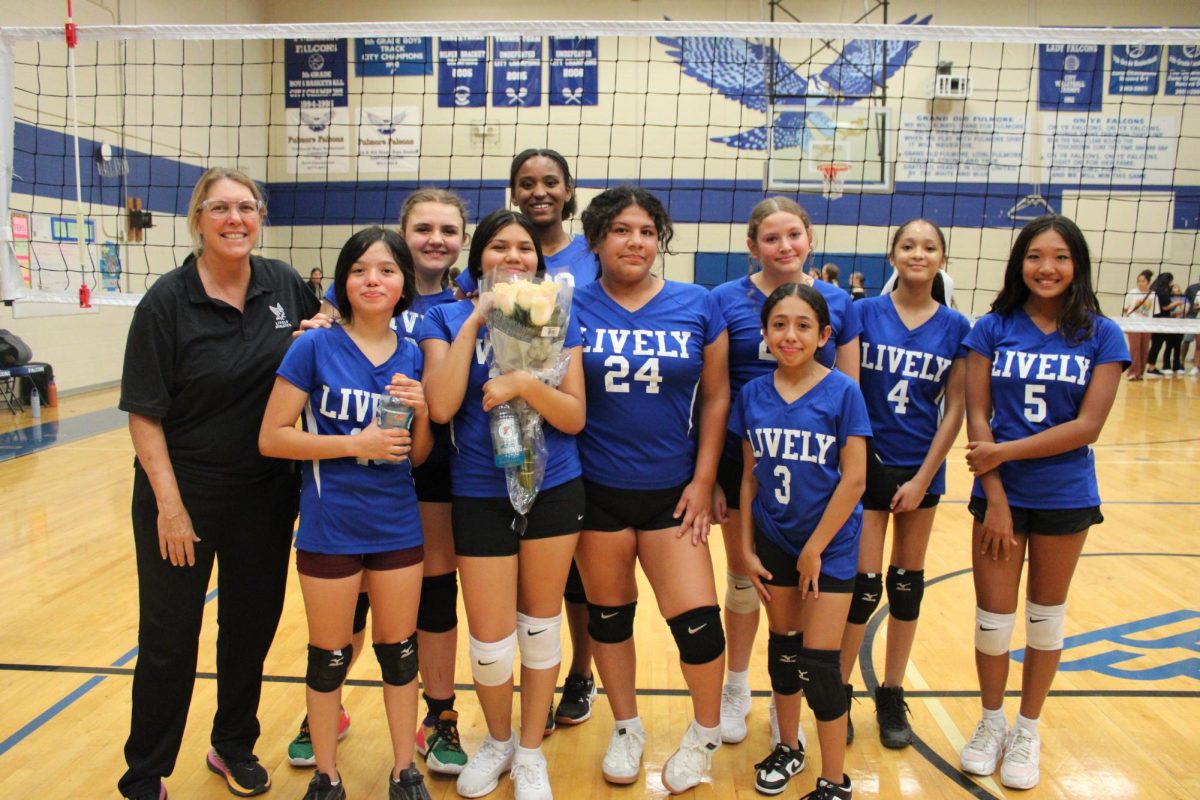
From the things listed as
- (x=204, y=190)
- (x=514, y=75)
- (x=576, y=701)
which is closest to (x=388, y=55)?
(x=514, y=75)

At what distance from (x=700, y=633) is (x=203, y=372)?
5.11 feet

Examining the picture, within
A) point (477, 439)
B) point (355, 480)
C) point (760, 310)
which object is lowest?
point (355, 480)

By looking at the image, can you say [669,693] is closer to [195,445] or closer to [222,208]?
[195,445]

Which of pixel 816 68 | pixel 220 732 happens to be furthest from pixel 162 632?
pixel 816 68

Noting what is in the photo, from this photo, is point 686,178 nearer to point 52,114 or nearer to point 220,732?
point 52,114

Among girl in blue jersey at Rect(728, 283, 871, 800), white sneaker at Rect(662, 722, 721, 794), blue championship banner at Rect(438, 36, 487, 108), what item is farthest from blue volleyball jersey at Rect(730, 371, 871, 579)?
blue championship banner at Rect(438, 36, 487, 108)

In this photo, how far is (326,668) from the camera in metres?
2.30

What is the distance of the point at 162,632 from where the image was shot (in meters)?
2.34

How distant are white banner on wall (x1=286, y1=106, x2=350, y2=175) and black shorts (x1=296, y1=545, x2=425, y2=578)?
12.8m

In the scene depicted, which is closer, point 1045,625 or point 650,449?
point 650,449

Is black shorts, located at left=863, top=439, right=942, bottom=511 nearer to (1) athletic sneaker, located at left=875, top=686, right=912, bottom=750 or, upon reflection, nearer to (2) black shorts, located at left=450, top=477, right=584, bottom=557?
(1) athletic sneaker, located at left=875, top=686, right=912, bottom=750

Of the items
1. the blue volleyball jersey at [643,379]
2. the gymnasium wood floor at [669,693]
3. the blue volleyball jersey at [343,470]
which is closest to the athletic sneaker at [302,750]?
the gymnasium wood floor at [669,693]

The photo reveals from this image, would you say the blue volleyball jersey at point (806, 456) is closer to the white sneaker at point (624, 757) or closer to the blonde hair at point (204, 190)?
the white sneaker at point (624, 757)

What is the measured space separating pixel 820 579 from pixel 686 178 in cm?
1215
